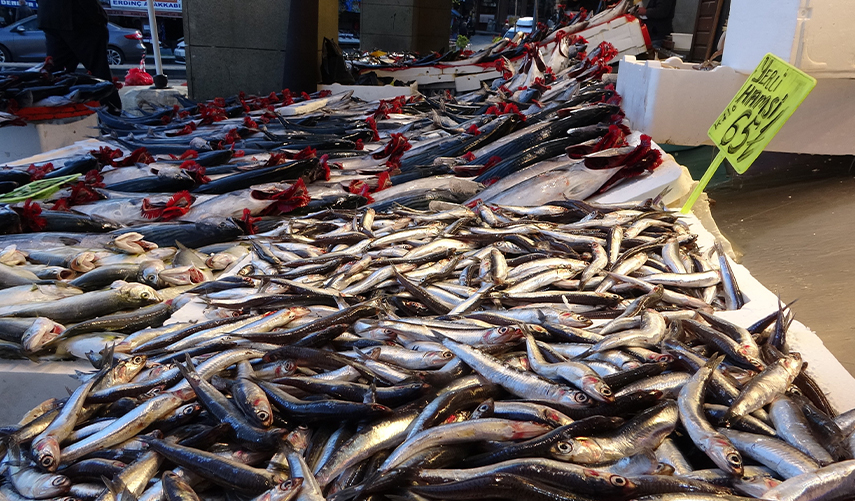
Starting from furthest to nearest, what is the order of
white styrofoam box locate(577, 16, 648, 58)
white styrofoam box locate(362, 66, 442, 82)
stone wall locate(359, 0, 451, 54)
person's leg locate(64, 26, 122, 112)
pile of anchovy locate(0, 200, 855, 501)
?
1. stone wall locate(359, 0, 451, 54)
2. white styrofoam box locate(362, 66, 442, 82)
3. person's leg locate(64, 26, 122, 112)
4. white styrofoam box locate(577, 16, 648, 58)
5. pile of anchovy locate(0, 200, 855, 501)

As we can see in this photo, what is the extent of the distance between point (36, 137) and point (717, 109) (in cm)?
806

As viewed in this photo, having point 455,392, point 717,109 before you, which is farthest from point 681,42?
point 455,392

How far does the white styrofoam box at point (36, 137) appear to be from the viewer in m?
7.10

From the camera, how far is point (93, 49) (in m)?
9.50

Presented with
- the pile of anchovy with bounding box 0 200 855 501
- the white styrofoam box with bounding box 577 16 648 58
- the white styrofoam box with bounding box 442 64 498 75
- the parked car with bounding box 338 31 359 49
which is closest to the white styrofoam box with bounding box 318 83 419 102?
the white styrofoam box with bounding box 442 64 498 75

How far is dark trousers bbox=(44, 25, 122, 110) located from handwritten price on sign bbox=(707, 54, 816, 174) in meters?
9.24

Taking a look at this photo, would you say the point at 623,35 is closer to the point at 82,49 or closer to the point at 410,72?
the point at 410,72

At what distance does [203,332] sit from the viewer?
2465 mm

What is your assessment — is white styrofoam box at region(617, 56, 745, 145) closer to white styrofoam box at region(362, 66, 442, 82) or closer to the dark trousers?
white styrofoam box at region(362, 66, 442, 82)

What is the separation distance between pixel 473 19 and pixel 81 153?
1225 inches

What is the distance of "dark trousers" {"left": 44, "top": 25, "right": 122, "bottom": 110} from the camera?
9.19 metres

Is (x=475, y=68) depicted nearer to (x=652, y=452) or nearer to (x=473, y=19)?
(x=652, y=452)

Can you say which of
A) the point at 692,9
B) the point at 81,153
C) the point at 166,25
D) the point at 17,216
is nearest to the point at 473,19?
the point at 166,25

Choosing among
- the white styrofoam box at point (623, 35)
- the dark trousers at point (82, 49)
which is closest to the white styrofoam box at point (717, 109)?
the white styrofoam box at point (623, 35)
